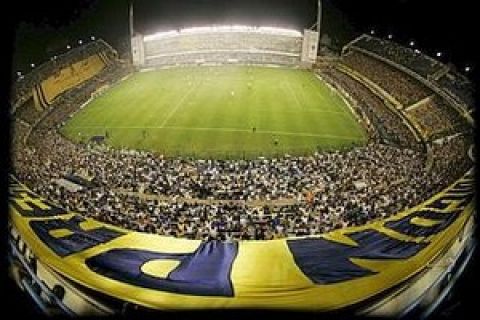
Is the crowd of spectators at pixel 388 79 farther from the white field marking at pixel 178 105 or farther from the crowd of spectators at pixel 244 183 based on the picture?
the white field marking at pixel 178 105

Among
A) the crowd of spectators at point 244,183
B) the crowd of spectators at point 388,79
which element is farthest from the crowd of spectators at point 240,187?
the crowd of spectators at point 388,79

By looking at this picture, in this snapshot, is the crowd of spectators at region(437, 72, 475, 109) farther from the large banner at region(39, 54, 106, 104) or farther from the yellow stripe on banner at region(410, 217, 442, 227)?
the large banner at region(39, 54, 106, 104)

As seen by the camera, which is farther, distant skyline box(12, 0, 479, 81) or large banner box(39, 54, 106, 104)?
large banner box(39, 54, 106, 104)

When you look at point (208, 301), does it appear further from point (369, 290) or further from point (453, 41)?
point (453, 41)

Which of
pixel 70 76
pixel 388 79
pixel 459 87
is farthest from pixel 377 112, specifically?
pixel 70 76

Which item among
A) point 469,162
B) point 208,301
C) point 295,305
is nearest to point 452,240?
point 469,162

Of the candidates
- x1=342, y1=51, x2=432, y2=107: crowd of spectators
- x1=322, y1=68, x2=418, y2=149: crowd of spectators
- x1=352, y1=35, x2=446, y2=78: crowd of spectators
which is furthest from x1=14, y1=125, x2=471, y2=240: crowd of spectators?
x1=352, y1=35, x2=446, y2=78: crowd of spectators

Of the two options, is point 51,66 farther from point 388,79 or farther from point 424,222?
point 424,222
